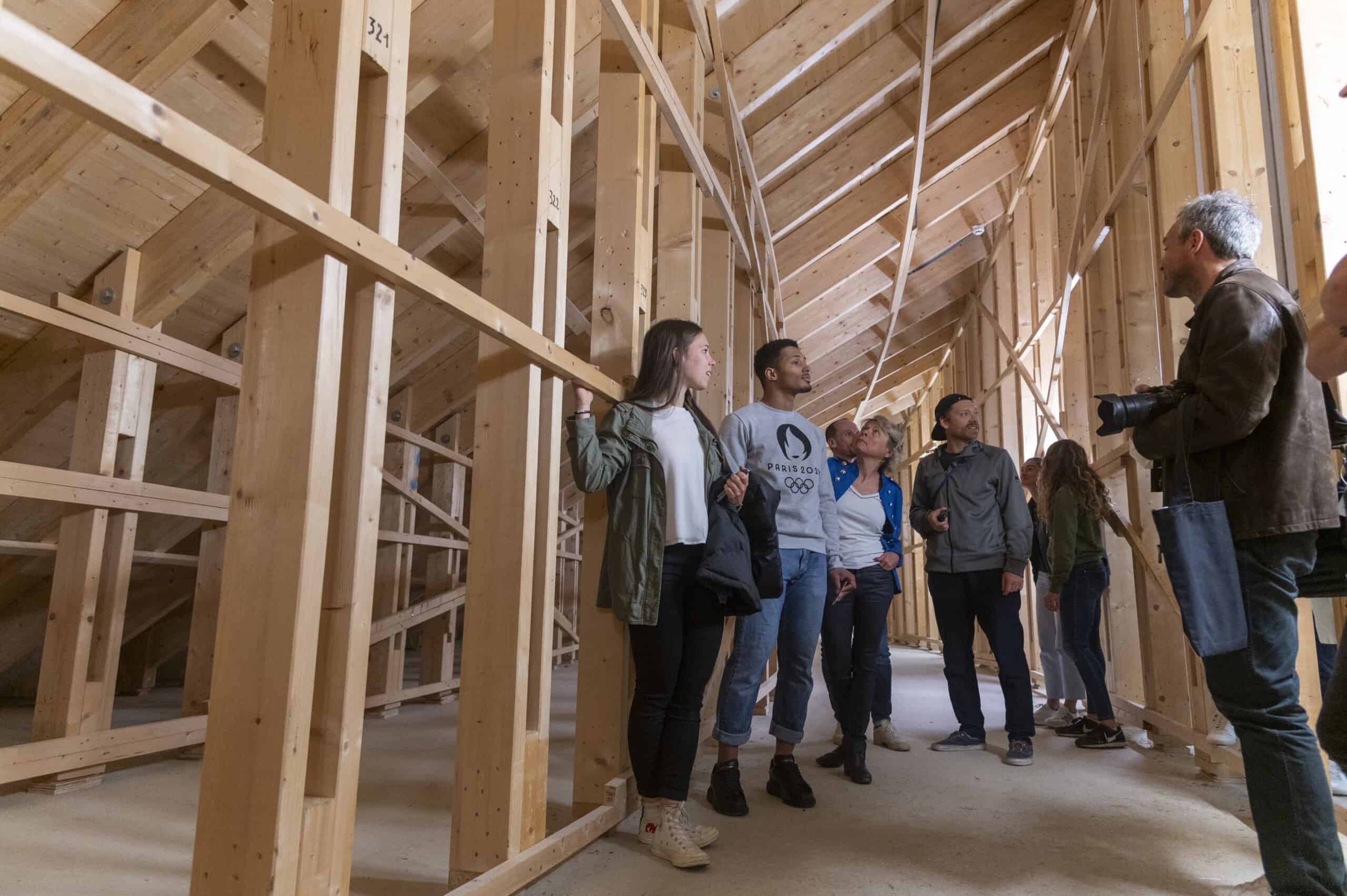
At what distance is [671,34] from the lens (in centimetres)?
373

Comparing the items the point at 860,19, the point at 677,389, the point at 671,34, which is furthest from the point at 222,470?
the point at 860,19

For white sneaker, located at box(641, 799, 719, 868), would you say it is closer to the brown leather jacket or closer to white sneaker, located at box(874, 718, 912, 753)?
the brown leather jacket

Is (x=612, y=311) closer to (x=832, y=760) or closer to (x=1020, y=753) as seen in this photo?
(x=832, y=760)

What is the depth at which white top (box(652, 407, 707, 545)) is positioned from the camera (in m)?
2.38

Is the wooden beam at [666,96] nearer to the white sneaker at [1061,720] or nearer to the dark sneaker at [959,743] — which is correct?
the dark sneaker at [959,743]

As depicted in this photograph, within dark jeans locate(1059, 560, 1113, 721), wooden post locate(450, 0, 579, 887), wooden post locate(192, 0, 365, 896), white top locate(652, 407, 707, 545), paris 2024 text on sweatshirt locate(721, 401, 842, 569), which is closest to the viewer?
wooden post locate(192, 0, 365, 896)

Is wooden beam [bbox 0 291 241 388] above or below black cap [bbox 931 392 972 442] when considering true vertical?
above

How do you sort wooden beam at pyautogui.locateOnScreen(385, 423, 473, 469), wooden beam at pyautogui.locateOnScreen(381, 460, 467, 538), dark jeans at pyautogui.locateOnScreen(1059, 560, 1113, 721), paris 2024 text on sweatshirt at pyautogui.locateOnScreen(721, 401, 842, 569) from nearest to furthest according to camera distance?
paris 2024 text on sweatshirt at pyautogui.locateOnScreen(721, 401, 842, 569) → dark jeans at pyautogui.locateOnScreen(1059, 560, 1113, 721) → wooden beam at pyautogui.locateOnScreen(381, 460, 467, 538) → wooden beam at pyautogui.locateOnScreen(385, 423, 473, 469)

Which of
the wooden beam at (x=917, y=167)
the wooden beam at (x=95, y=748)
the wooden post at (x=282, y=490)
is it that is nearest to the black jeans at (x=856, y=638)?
the wooden beam at (x=95, y=748)

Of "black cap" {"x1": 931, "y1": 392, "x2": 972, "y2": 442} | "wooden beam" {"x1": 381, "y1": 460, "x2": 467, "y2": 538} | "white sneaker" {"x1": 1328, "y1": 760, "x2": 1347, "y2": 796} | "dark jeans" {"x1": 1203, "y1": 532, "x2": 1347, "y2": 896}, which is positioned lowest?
"white sneaker" {"x1": 1328, "y1": 760, "x2": 1347, "y2": 796}

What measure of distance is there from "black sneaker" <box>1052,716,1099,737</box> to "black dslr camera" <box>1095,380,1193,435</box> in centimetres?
234

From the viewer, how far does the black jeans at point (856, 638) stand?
3271mm

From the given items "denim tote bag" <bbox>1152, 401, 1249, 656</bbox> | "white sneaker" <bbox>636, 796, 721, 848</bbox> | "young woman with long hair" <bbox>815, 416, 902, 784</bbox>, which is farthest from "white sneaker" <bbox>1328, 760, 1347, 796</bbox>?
"white sneaker" <bbox>636, 796, 721, 848</bbox>

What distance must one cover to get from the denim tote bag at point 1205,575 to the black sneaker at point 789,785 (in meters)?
1.31
